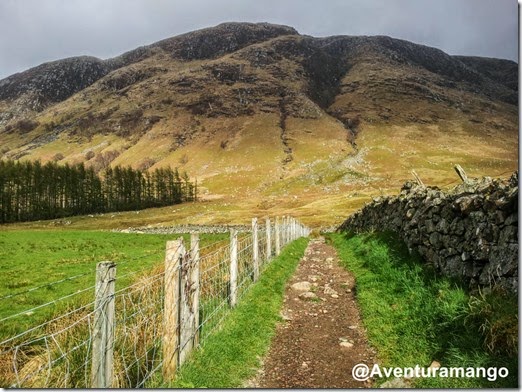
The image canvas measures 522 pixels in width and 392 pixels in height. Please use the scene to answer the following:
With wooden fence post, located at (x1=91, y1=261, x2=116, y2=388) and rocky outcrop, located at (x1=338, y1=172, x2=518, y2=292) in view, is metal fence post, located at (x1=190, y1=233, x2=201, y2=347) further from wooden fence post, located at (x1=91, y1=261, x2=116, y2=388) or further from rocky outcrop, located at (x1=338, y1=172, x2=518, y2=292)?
rocky outcrop, located at (x1=338, y1=172, x2=518, y2=292)

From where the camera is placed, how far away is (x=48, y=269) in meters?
26.5

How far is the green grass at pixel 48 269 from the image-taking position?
47.0 ft

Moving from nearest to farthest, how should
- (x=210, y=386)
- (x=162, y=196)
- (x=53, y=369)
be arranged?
(x=53, y=369) → (x=210, y=386) → (x=162, y=196)

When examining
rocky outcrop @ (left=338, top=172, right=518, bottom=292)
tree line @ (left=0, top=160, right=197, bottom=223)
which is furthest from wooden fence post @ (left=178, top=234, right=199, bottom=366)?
tree line @ (left=0, top=160, right=197, bottom=223)

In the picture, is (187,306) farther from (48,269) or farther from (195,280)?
(48,269)

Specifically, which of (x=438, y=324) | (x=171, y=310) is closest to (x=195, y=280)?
(x=171, y=310)

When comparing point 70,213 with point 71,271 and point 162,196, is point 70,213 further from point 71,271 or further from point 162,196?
point 71,271

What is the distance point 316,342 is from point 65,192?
134332 mm

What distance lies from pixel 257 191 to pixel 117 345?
568 ft

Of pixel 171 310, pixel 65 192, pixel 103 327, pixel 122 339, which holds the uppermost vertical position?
pixel 103 327

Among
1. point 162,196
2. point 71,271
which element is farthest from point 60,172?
point 71,271

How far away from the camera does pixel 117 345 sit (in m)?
6.91

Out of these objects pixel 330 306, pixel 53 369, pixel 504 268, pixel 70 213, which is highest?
pixel 504 268

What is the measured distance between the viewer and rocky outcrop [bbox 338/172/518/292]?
7.80 metres
